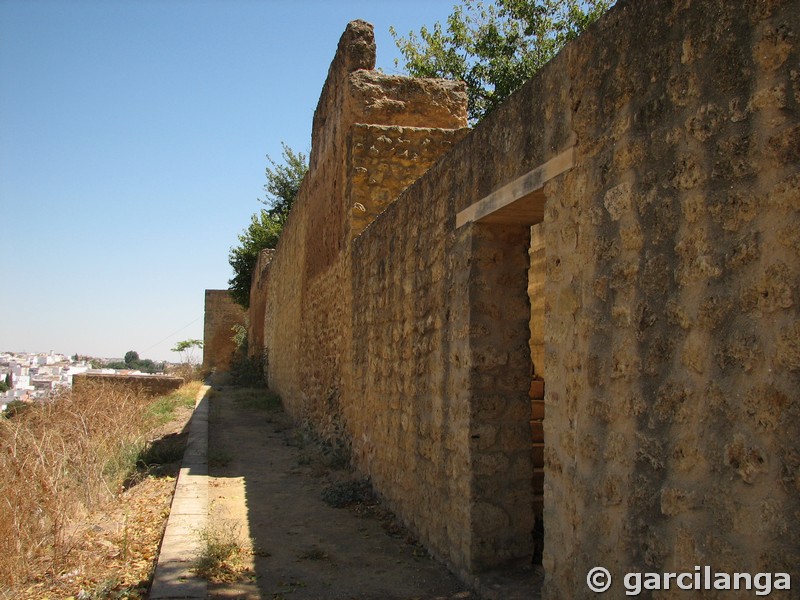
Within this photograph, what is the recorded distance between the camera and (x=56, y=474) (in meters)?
5.67

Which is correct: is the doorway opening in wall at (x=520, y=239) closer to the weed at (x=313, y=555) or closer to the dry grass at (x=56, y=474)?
the weed at (x=313, y=555)

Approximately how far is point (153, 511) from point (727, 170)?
18.0 feet

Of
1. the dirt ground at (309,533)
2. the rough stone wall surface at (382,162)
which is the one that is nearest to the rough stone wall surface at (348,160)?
the rough stone wall surface at (382,162)

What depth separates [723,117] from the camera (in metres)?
2.21

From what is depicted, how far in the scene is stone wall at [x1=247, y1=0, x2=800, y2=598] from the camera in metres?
2.04

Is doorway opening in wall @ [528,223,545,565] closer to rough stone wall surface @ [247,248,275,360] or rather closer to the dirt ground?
the dirt ground

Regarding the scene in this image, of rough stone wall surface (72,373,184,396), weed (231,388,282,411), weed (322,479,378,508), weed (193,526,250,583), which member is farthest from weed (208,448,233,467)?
rough stone wall surface (72,373,184,396)

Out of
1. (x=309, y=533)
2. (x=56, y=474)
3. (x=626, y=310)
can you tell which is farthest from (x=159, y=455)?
(x=626, y=310)

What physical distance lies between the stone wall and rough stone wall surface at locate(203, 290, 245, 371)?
88.3 ft

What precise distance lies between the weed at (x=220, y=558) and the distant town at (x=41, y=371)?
20.9 feet

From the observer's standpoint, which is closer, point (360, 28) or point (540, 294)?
point (540, 294)

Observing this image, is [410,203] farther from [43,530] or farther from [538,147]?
[43,530]

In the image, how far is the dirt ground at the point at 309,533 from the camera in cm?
424

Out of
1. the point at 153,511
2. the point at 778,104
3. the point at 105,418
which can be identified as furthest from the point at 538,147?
the point at 105,418
